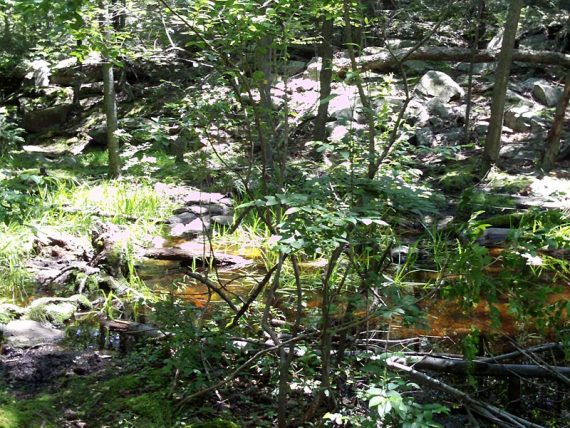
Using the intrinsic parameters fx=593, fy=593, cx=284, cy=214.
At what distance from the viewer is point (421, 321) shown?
9.64ft

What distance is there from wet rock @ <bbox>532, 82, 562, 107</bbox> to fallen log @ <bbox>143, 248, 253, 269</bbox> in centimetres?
945

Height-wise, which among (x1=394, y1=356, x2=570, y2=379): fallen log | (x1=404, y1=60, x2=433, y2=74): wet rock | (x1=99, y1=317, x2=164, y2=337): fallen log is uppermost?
(x1=404, y1=60, x2=433, y2=74): wet rock

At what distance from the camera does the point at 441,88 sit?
46.2ft

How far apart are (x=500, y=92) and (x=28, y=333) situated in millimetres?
8489

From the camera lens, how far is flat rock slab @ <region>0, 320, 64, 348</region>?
4.30 meters

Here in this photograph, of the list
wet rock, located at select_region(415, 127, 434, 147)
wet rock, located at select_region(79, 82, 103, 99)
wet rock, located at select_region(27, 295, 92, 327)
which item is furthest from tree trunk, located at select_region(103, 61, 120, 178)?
wet rock, located at select_region(79, 82, 103, 99)

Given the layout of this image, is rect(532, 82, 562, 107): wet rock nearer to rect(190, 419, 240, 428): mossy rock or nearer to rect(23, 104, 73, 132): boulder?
rect(23, 104, 73, 132): boulder

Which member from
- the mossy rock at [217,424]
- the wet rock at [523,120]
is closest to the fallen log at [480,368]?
the mossy rock at [217,424]

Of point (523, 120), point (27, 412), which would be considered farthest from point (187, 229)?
point (523, 120)

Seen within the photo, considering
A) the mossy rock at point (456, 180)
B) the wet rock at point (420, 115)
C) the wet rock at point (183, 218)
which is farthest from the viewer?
the wet rock at point (420, 115)

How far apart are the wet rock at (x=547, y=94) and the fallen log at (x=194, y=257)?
9450mm

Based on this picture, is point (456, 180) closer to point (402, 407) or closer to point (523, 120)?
point (523, 120)

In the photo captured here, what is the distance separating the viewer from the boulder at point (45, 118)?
16156mm

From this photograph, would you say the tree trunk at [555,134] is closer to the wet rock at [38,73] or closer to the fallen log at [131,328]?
the fallen log at [131,328]
